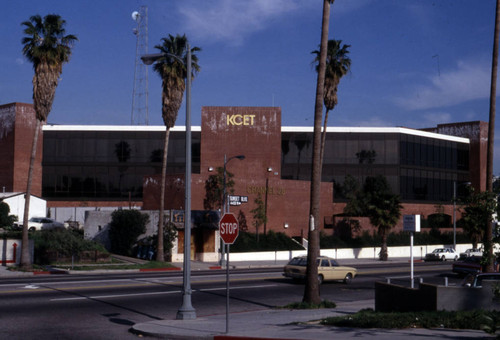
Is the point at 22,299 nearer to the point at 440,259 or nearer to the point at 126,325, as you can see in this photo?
the point at 126,325

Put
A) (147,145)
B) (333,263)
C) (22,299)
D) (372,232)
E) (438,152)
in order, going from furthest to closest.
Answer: (438,152) → (147,145) → (372,232) → (333,263) → (22,299)

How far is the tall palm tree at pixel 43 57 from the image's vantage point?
A: 3753 centimetres

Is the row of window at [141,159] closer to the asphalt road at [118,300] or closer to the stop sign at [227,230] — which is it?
the asphalt road at [118,300]

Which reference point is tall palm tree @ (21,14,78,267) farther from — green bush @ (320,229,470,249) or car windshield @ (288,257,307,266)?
green bush @ (320,229,470,249)

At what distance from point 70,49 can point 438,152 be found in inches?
2426

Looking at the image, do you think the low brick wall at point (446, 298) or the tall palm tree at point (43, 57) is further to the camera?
the tall palm tree at point (43, 57)

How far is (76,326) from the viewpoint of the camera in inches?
674

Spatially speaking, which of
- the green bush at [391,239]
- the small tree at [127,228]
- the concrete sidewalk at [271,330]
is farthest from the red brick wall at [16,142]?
the concrete sidewalk at [271,330]

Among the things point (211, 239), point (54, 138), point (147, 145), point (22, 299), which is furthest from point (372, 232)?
point (22, 299)

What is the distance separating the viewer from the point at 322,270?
107ft

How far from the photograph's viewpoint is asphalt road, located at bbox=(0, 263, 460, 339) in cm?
1683

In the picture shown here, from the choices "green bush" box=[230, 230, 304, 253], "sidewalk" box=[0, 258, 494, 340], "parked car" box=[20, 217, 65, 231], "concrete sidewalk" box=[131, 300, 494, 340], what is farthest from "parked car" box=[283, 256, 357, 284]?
"parked car" box=[20, 217, 65, 231]

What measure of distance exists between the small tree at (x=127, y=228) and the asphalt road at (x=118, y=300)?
17602mm

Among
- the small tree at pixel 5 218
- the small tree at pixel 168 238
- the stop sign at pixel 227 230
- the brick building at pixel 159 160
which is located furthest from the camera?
the brick building at pixel 159 160
